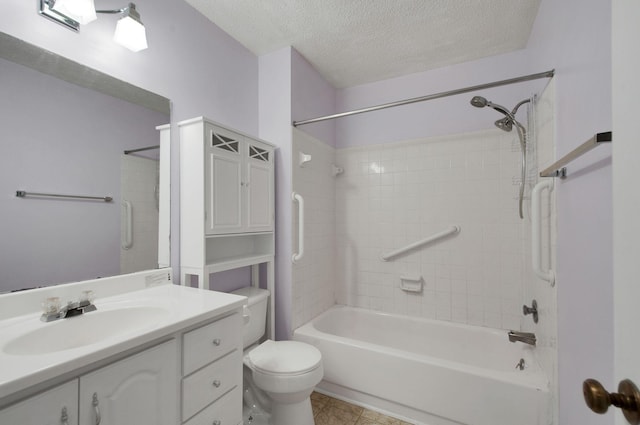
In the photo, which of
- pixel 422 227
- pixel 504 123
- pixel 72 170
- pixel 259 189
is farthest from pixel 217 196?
pixel 504 123

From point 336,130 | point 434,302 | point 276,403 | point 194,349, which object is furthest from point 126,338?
point 336,130

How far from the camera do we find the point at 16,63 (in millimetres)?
1061

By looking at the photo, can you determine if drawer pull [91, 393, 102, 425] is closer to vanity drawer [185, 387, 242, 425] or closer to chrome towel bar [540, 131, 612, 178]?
vanity drawer [185, 387, 242, 425]

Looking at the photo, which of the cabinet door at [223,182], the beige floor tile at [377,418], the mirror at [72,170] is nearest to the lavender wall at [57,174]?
the mirror at [72,170]

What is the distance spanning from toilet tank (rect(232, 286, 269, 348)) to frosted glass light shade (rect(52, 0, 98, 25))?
5.22ft

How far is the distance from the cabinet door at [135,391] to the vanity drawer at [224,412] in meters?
0.11

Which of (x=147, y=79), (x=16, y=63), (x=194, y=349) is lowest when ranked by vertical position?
(x=194, y=349)

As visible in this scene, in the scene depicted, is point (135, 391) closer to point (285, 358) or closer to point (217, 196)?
point (285, 358)

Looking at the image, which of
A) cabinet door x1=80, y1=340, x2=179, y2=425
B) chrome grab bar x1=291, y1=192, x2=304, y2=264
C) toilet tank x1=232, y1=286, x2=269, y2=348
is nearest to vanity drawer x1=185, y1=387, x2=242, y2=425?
cabinet door x1=80, y1=340, x2=179, y2=425

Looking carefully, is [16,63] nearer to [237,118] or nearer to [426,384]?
[237,118]

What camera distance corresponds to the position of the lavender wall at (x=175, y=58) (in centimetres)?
115

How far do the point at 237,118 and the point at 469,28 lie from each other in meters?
1.73

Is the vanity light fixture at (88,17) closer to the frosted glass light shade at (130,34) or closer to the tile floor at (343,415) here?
the frosted glass light shade at (130,34)

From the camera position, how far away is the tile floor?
1.73 m
